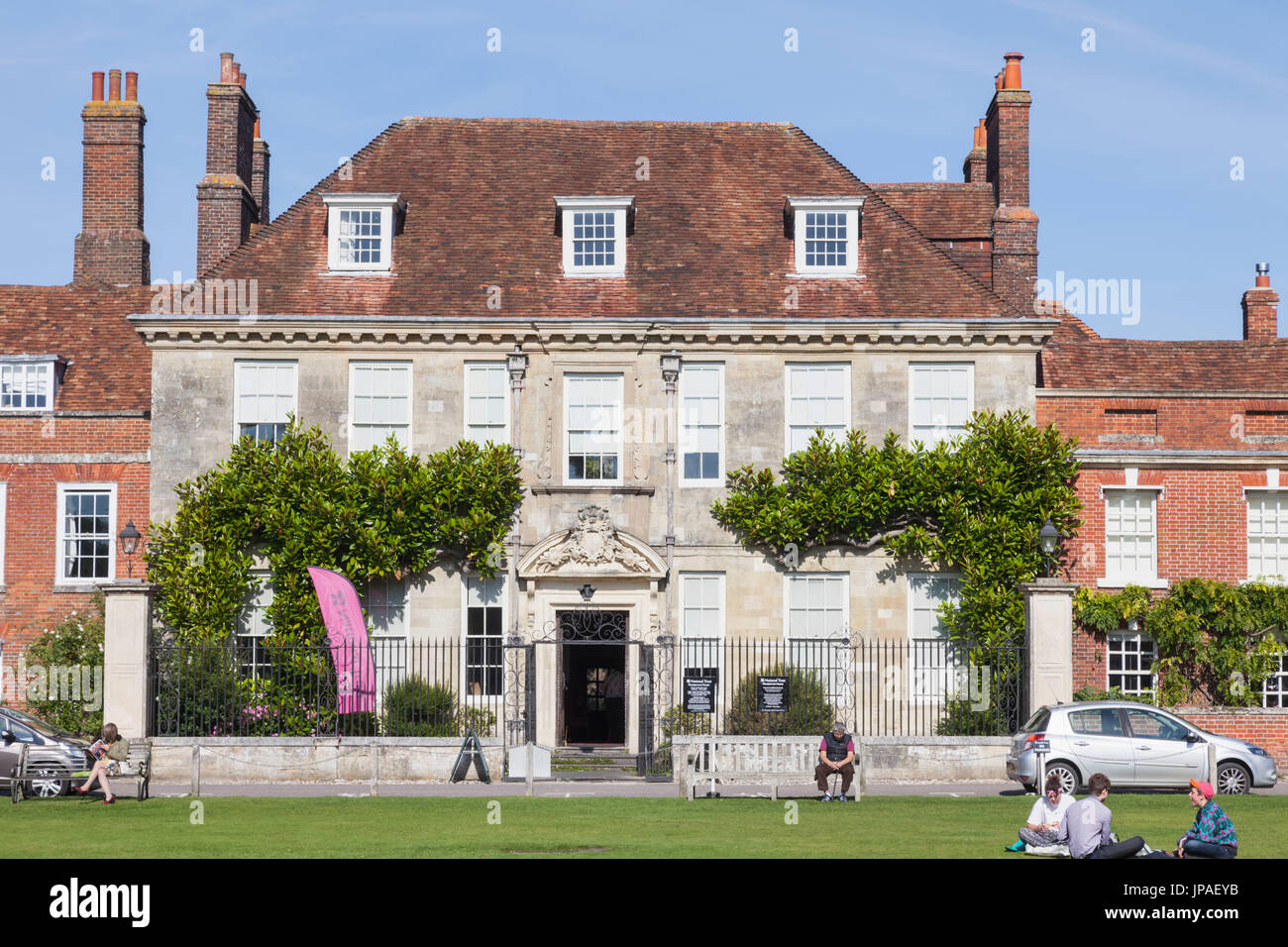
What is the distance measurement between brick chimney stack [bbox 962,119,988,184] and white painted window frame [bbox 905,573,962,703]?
44.6 ft

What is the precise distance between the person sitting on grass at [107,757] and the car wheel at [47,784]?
0.73m

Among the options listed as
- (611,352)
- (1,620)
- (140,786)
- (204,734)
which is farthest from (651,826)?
(1,620)

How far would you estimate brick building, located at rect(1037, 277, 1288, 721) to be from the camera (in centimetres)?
2981

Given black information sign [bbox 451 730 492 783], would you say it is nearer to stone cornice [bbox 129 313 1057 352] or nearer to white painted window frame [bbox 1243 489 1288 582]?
stone cornice [bbox 129 313 1057 352]

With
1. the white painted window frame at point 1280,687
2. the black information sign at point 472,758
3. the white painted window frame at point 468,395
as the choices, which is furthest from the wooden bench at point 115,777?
the white painted window frame at point 1280,687

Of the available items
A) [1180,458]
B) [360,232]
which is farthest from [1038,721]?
[360,232]

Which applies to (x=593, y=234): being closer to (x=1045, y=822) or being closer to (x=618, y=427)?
(x=618, y=427)

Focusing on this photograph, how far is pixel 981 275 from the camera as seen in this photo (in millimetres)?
34344

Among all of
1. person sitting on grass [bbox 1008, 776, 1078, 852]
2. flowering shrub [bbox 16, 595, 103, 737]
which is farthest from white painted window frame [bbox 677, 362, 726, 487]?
person sitting on grass [bbox 1008, 776, 1078, 852]

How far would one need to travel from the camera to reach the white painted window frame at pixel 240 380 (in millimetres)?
29781

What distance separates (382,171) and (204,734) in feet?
41.0

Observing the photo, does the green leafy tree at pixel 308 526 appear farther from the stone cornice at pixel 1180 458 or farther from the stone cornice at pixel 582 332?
the stone cornice at pixel 1180 458

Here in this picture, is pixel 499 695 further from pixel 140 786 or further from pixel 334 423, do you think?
pixel 140 786

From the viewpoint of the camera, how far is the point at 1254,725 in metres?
27.4
